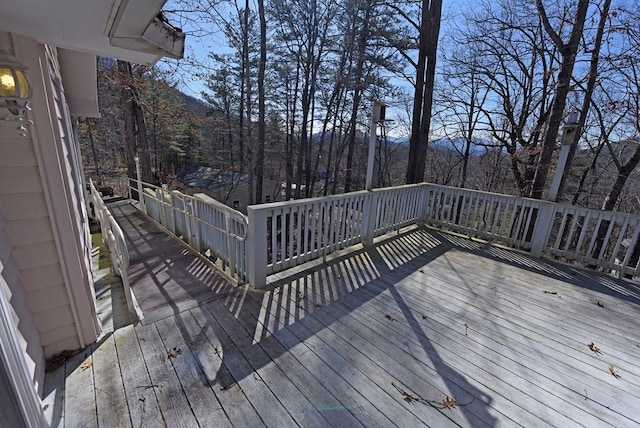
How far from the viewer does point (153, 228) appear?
591 centimetres

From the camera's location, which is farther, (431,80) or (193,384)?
Result: (431,80)

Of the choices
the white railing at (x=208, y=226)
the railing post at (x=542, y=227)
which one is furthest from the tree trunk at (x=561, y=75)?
the white railing at (x=208, y=226)

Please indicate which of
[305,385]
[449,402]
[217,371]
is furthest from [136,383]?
[449,402]

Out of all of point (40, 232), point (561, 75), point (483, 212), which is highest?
point (561, 75)

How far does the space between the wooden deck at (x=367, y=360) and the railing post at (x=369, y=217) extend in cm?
114

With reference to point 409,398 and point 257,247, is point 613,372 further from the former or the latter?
point 257,247

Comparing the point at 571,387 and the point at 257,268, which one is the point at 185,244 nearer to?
the point at 257,268

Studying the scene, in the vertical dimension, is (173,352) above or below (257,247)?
below

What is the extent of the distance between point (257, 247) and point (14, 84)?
208 centimetres

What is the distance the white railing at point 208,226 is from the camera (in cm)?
320

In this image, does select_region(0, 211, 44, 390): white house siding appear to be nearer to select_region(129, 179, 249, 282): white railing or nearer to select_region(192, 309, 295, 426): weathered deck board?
select_region(192, 309, 295, 426): weathered deck board

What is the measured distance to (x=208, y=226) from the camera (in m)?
3.97

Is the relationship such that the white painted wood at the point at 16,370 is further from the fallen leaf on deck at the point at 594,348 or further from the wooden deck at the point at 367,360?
the fallen leaf on deck at the point at 594,348

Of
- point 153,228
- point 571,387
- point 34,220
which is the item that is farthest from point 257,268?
point 153,228
